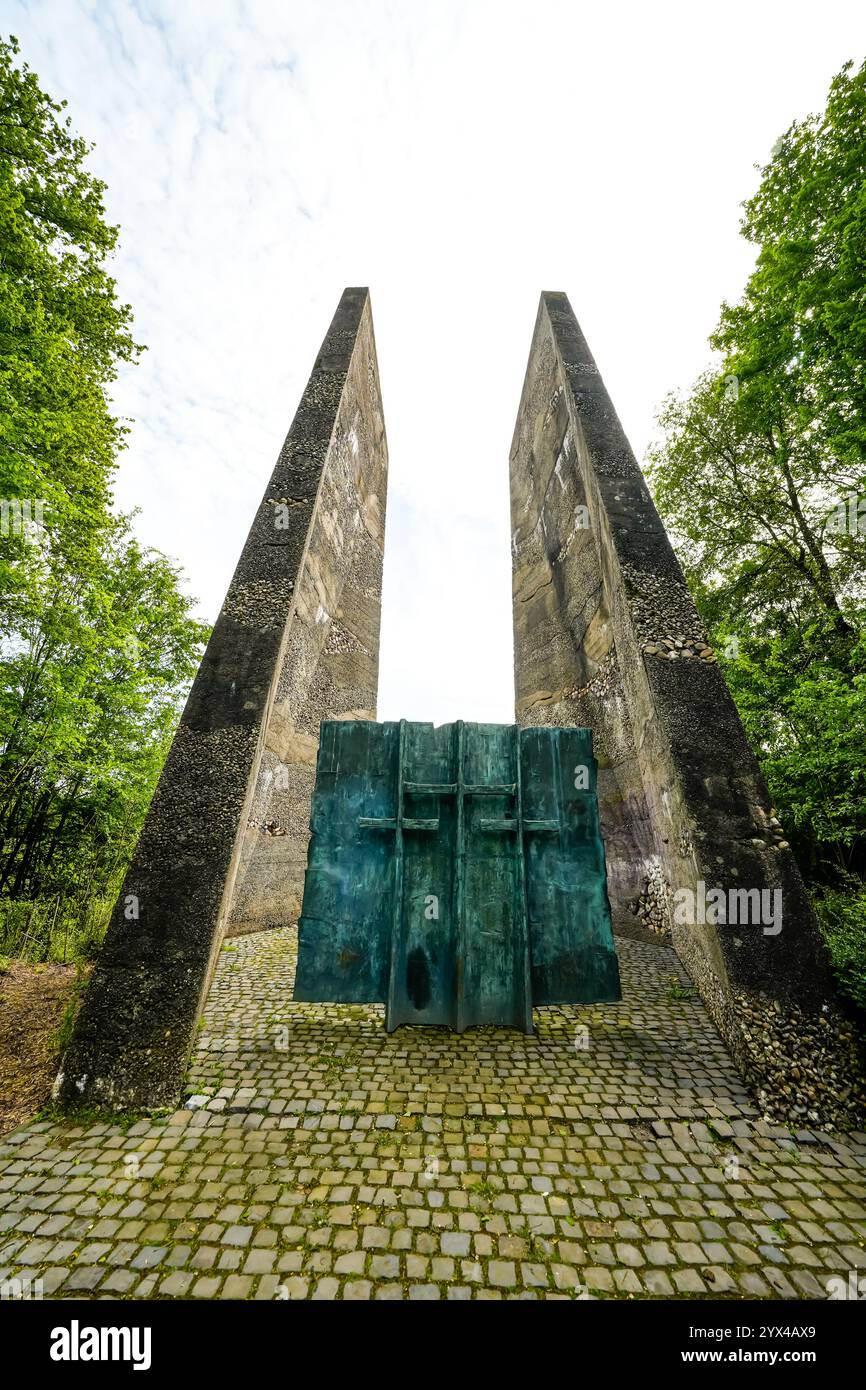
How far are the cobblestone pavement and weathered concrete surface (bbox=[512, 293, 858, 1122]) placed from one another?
58 cm

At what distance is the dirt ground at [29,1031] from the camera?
3.25m

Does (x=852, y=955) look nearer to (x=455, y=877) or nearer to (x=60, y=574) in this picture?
(x=455, y=877)

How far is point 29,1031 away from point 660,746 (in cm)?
678

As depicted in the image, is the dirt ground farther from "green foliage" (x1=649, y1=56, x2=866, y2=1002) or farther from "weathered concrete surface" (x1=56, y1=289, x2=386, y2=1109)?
"green foliage" (x1=649, y1=56, x2=866, y2=1002)

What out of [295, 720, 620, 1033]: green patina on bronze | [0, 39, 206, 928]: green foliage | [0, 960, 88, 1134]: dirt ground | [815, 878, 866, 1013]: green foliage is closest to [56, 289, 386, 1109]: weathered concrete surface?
[0, 960, 88, 1134]: dirt ground

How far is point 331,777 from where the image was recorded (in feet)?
15.1

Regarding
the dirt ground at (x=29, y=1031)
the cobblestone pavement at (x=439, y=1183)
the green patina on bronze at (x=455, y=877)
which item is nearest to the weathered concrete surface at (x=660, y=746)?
the cobblestone pavement at (x=439, y=1183)

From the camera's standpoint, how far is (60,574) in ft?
31.0

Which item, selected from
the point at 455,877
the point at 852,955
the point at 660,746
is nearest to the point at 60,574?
the point at 455,877

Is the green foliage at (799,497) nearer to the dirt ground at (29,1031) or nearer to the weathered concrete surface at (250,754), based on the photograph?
the weathered concrete surface at (250,754)

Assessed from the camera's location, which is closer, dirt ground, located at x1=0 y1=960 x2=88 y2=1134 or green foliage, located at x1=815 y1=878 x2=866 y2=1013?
dirt ground, located at x1=0 y1=960 x2=88 y2=1134

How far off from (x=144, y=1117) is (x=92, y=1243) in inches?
39.2

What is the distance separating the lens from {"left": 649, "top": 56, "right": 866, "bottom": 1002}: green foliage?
6645 mm

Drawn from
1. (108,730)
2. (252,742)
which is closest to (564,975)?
(252,742)
